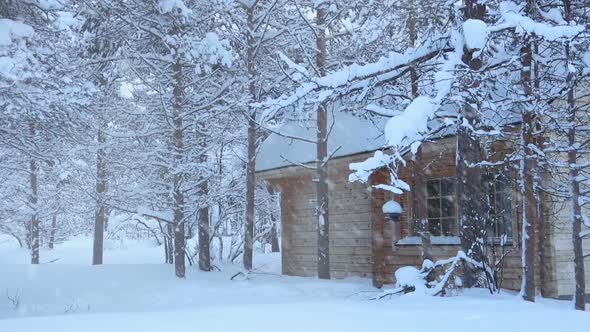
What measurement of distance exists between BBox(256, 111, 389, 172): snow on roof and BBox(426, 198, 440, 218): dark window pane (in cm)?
186

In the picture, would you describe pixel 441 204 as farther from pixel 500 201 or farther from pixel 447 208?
pixel 500 201

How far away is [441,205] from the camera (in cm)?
1294

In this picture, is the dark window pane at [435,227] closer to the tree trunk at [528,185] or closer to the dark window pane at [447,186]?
the dark window pane at [447,186]

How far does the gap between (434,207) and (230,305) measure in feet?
28.7

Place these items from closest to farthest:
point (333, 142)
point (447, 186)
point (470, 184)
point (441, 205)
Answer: point (470, 184), point (447, 186), point (441, 205), point (333, 142)

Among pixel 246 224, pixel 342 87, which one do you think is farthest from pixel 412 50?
pixel 246 224

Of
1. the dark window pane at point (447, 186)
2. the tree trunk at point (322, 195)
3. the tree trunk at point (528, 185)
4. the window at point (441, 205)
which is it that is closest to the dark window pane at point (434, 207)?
the window at point (441, 205)

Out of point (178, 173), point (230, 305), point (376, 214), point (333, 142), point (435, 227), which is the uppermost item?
point (333, 142)

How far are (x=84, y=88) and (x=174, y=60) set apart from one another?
277cm

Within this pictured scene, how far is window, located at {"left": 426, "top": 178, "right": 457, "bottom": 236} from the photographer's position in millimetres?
12648

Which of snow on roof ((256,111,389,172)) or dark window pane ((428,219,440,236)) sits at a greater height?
snow on roof ((256,111,389,172))

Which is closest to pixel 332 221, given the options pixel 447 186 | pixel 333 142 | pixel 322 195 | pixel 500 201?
pixel 322 195

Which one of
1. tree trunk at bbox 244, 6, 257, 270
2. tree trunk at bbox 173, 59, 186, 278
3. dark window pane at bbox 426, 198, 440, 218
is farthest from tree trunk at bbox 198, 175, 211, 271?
dark window pane at bbox 426, 198, 440, 218

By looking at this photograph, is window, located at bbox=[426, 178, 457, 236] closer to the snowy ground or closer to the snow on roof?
the snow on roof
